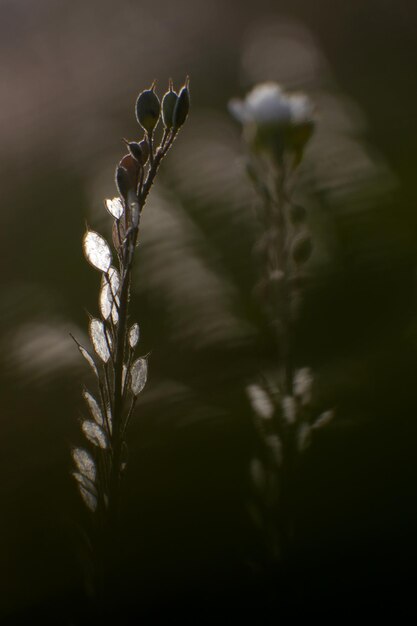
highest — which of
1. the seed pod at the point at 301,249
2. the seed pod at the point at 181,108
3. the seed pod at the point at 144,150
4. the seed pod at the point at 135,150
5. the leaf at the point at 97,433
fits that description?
the seed pod at the point at 181,108

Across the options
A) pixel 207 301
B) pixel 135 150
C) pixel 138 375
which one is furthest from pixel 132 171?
pixel 207 301

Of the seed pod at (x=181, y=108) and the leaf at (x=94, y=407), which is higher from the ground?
the seed pod at (x=181, y=108)

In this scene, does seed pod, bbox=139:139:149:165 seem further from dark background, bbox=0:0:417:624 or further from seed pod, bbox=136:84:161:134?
dark background, bbox=0:0:417:624

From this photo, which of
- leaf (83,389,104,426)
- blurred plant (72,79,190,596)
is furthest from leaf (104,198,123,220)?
leaf (83,389,104,426)

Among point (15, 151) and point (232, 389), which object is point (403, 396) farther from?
point (15, 151)

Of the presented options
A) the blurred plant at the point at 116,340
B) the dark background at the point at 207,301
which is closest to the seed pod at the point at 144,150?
the blurred plant at the point at 116,340

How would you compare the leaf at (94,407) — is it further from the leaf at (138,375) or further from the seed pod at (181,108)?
the seed pod at (181,108)
